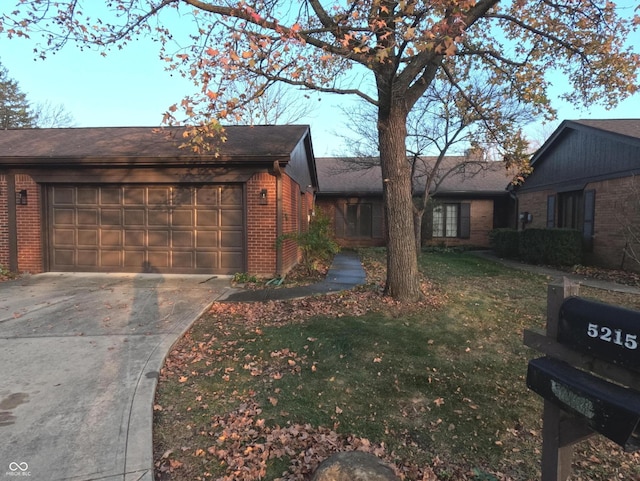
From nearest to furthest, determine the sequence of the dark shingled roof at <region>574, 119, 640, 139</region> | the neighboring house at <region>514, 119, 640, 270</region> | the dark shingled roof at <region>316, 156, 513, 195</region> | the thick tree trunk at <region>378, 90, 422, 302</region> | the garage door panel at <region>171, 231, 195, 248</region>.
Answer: the thick tree trunk at <region>378, 90, 422, 302</region>
the garage door panel at <region>171, 231, 195, 248</region>
the neighboring house at <region>514, 119, 640, 270</region>
the dark shingled roof at <region>574, 119, 640, 139</region>
the dark shingled roof at <region>316, 156, 513, 195</region>

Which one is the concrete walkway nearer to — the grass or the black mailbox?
the grass

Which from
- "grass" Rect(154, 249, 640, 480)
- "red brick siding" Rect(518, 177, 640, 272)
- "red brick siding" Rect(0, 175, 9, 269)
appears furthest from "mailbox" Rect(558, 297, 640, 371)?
"red brick siding" Rect(0, 175, 9, 269)

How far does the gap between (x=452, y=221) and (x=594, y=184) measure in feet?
25.7

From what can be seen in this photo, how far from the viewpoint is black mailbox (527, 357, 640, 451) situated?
1.52m

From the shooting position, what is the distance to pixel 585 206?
12.9 meters

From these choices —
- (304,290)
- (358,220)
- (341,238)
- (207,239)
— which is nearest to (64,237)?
(207,239)

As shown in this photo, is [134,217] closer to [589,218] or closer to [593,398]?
[593,398]

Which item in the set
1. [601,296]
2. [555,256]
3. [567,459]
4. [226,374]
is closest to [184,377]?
[226,374]

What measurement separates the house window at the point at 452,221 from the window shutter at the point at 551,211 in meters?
4.76

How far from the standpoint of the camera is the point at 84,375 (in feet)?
13.0

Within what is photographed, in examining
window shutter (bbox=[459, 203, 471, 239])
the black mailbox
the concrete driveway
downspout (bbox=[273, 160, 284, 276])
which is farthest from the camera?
window shutter (bbox=[459, 203, 471, 239])

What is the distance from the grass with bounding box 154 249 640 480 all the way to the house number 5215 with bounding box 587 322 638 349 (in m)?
A: 1.55

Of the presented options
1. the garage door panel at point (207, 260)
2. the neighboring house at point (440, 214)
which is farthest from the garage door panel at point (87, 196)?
the neighboring house at point (440, 214)

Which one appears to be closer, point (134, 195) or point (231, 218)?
point (231, 218)
